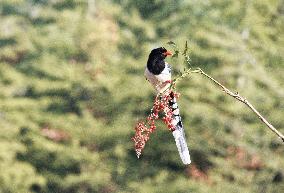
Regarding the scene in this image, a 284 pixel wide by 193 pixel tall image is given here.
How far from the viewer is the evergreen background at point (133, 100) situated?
37.7 ft

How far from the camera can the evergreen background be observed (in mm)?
11492

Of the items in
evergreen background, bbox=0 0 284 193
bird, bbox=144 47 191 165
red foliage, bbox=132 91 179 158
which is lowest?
red foliage, bbox=132 91 179 158

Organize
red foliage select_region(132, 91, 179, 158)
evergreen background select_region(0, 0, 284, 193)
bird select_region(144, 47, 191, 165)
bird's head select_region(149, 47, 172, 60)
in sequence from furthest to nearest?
evergreen background select_region(0, 0, 284, 193) → bird's head select_region(149, 47, 172, 60) → bird select_region(144, 47, 191, 165) → red foliage select_region(132, 91, 179, 158)

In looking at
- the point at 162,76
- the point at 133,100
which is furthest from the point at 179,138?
the point at 133,100

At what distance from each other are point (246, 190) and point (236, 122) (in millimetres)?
1232

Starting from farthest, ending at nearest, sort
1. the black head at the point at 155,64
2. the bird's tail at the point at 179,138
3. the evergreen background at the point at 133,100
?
the evergreen background at the point at 133,100, the black head at the point at 155,64, the bird's tail at the point at 179,138

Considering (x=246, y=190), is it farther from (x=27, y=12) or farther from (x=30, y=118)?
(x=27, y=12)

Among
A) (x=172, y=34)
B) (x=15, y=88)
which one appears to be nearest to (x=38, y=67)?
(x=15, y=88)

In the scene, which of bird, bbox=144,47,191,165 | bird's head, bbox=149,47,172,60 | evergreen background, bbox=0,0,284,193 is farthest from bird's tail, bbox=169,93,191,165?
evergreen background, bbox=0,0,284,193

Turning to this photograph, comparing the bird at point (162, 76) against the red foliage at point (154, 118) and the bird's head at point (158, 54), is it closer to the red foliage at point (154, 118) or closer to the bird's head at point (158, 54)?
the bird's head at point (158, 54)

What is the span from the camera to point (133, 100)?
1257cm

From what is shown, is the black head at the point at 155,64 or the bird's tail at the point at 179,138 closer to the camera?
the bird's tail at the point at 179,138

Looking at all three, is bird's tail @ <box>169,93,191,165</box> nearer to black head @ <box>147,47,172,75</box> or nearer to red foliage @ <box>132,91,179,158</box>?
red foliage @ <box>132,91,179,158</box>

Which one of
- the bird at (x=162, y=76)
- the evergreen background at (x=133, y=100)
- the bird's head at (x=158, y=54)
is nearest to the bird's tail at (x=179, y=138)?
the bird at (x=162, y=76)
